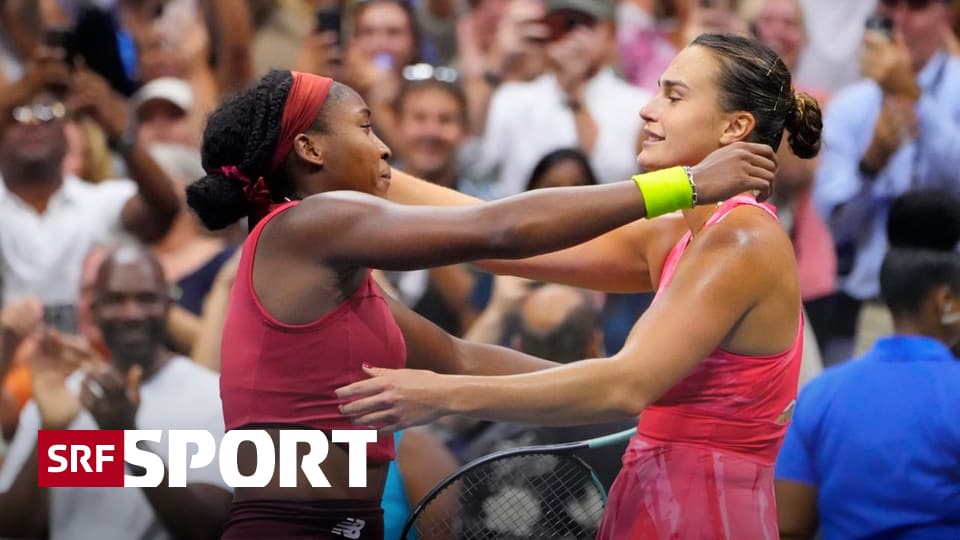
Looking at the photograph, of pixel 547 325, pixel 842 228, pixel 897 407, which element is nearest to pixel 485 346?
pixel 897 407

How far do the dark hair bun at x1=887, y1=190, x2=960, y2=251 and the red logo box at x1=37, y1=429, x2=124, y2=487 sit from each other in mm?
2227

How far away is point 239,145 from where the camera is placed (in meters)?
2.87

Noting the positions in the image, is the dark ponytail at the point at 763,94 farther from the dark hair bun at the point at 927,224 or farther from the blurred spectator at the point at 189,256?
the blurred spectator at the point at 189,256

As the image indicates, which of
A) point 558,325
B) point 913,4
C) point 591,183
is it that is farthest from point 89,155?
point 913,4

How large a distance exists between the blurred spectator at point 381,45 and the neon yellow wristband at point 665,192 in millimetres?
3616

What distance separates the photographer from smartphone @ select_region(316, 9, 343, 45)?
19.5 ft

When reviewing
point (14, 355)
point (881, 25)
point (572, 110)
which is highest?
point (881, 25)

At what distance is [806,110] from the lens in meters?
3.09

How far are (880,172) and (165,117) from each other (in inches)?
114

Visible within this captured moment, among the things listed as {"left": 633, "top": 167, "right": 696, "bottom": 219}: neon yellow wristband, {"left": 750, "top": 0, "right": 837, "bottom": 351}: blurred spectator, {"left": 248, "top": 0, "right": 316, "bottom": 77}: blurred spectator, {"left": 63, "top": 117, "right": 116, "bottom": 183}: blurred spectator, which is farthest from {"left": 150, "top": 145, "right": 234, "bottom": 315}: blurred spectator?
{"left": 633, "top": 167, "right": 696, "bottom": 219}: neon yellow wristband

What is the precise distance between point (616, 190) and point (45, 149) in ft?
12.1

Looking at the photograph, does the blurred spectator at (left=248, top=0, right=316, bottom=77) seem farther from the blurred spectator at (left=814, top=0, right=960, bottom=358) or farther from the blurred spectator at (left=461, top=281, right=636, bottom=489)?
the blurred spectator at (left=814, top=0, right=960, bottom=358)

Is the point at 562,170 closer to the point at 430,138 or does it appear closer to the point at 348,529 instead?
the point at 430,138

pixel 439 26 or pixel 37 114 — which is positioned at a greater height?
pixel 439 26
